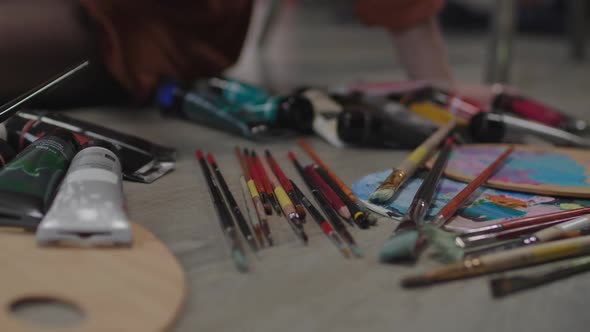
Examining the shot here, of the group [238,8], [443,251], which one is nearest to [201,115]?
[238,8]

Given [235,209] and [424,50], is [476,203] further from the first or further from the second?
[424,50]

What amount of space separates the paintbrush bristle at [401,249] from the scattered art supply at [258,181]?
0.12m

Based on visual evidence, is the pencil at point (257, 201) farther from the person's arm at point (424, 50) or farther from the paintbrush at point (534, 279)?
the person's arm at point (424, 50)

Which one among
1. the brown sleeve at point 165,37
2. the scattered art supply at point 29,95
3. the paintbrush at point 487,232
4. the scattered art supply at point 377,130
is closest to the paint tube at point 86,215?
the scattered art supply at point 29,95

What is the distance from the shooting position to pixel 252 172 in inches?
23.1

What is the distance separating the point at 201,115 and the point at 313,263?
1.41ft

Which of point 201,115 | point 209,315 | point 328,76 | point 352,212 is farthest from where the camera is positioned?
point 328,76

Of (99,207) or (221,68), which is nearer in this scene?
(99,207)

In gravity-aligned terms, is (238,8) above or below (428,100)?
above

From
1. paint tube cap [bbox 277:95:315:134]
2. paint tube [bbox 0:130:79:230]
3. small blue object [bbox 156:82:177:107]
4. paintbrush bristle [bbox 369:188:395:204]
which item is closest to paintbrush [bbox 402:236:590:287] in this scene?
paintbrush bristle [bbox 369:188:395:204]

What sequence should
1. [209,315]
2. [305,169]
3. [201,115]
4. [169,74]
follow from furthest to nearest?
[169,74] < [201,115] < [305,169] < [209,315]

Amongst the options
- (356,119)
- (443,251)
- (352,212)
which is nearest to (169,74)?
(356,119)

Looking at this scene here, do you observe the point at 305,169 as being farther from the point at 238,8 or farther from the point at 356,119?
the point at 238,8

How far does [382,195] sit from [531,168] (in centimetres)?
21
